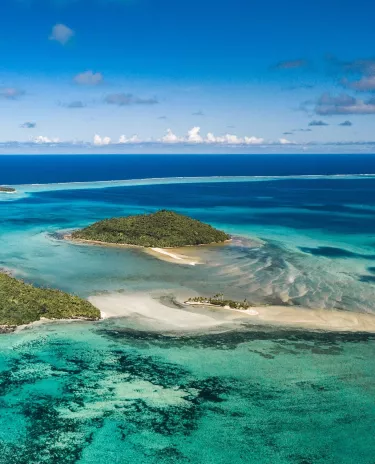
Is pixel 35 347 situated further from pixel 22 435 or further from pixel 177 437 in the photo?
pixel 177 437

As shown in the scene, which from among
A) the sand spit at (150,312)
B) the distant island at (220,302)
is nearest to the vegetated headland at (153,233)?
the sand spit at (150,312)

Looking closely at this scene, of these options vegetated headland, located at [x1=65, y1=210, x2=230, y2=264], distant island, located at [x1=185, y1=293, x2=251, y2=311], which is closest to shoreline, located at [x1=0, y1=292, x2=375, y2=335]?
distant island, located at [x1=185, y1=293, x2=251, y2=311]

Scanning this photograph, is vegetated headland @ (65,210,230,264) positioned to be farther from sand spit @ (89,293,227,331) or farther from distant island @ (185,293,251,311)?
distant island @ (185,293,251,311)

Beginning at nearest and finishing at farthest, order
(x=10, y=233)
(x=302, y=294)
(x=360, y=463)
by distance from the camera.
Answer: (x=360, y=463)
(x=302, y=294)
(x=10, y=233)

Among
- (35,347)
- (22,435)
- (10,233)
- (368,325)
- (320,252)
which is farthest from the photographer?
(10,233)

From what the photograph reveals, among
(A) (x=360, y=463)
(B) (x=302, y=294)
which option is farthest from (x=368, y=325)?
(A) (x=360, y=463)

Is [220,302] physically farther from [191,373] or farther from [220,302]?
[191,373]
